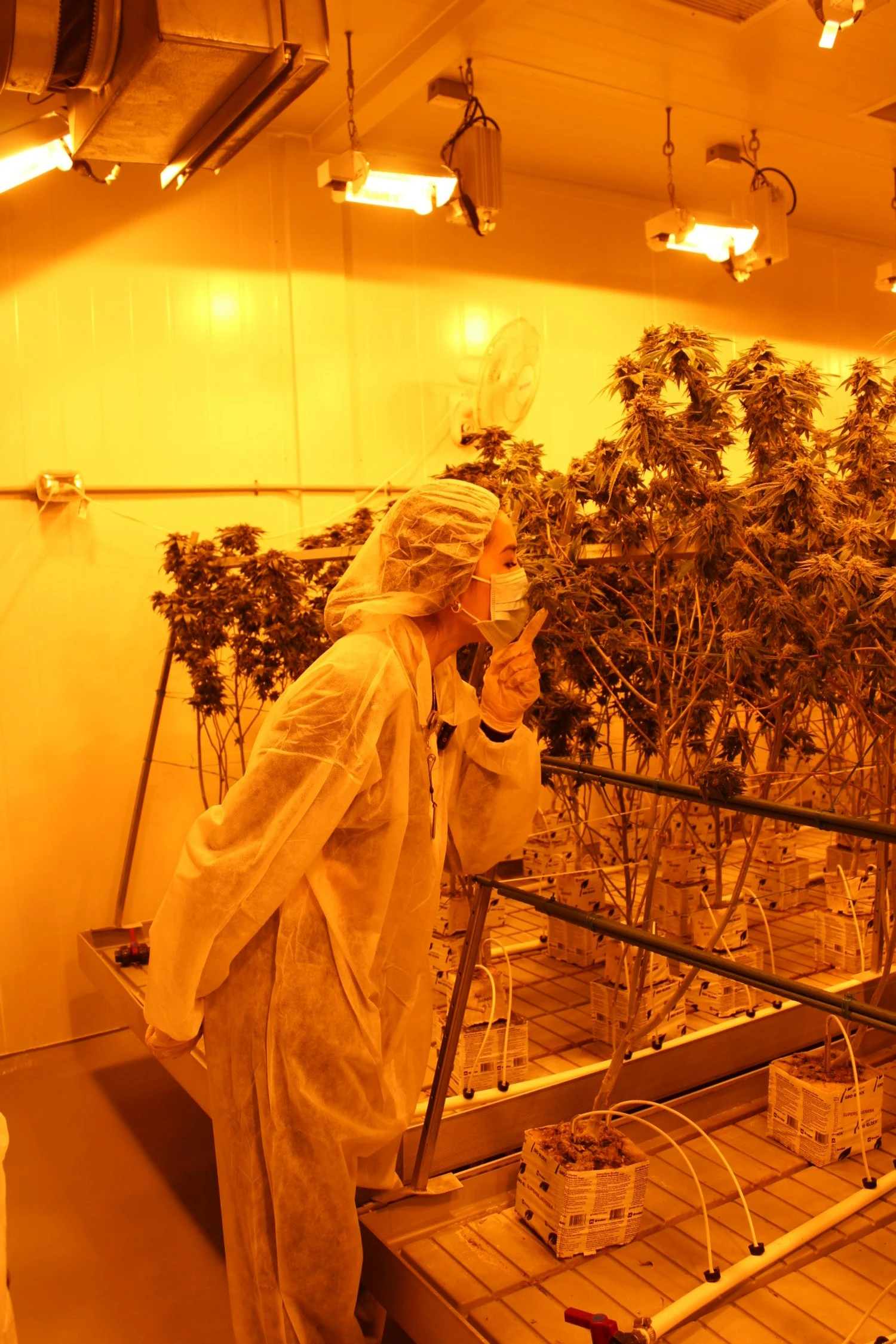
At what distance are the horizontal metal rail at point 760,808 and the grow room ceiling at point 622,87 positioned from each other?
2.59 m

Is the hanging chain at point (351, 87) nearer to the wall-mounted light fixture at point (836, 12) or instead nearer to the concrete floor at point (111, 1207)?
the wall-mounted light fixture at point (836, 12)

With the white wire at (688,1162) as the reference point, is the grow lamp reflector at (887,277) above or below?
above

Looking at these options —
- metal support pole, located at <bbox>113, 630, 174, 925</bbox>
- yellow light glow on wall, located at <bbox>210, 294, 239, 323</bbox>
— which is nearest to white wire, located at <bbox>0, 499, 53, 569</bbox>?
metal support pole, located at <bbox>113, 630, 174, 925</bbox>

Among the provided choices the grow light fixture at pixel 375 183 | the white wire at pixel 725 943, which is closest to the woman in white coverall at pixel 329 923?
the white wire at pixel 725 943

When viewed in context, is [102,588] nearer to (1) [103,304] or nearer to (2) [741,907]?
(1) [103,304]

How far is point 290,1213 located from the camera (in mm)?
1756

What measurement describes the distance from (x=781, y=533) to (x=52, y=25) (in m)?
1.85

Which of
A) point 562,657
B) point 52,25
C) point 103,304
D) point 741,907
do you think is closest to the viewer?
point 52,25

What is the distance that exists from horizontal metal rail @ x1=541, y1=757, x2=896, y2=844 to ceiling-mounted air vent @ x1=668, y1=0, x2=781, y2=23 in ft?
11.0

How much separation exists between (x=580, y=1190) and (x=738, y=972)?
2.40ft

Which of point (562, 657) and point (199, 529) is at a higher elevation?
point (199, 529)

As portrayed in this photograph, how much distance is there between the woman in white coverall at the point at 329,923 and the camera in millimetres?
1715

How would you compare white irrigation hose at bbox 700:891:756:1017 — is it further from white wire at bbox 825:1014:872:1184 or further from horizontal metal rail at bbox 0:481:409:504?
horizontal metal rail at bbox 0:481:409:504

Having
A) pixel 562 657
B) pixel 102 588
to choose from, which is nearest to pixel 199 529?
pixel 102 588
